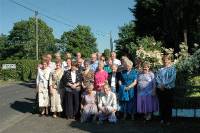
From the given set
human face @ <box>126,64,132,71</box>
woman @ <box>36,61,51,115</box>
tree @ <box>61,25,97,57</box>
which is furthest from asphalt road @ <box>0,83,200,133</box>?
tree @ <box>61,25,97,57</box>

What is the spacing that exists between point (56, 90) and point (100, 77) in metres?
1.46

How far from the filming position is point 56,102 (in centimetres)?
1316

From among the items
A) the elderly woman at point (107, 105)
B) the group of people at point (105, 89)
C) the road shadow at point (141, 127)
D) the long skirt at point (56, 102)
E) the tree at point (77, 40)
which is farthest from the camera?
the tree at point (77, 40)

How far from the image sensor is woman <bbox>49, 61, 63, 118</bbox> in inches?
518

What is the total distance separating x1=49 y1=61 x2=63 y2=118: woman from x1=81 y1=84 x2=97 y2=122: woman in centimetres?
89

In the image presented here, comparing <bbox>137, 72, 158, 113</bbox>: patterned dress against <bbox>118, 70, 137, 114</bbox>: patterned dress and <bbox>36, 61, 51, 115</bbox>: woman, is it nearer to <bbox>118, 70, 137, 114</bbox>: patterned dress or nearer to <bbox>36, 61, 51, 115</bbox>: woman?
<bbox>118, 70, 137, 114</bbox>: patterned dress

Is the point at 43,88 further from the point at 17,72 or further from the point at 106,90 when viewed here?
the point at 17,72

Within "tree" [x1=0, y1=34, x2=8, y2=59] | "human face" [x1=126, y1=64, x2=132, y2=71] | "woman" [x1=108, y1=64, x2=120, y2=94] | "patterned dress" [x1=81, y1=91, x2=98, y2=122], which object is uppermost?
"tree" [x1=0, y1=34, x2=8, y2=59]

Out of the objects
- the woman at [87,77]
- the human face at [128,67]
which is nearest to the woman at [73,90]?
the woman at [87,77]

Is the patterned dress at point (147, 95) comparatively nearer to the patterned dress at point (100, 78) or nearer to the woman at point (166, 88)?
the woman at point (166, 88)

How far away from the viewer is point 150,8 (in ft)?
125

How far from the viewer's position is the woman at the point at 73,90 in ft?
42.3

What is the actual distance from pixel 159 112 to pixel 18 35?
291 feet

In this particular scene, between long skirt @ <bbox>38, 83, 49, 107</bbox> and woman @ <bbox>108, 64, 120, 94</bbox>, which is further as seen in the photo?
long skirt @ <bbox>38, 83, 49, 107</bbox>
